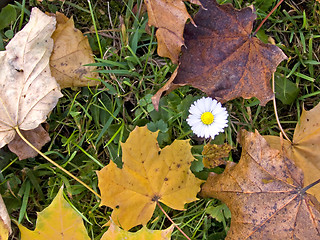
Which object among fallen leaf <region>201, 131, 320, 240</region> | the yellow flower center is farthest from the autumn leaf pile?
the yellow flower center

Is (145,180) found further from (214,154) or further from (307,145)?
(307,145)

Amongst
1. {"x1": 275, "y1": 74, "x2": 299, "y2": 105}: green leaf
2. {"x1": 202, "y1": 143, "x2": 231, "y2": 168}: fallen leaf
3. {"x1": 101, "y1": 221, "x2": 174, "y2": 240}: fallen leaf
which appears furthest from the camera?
{"x1": 275, "y1": 74, "x2": 299, "y2": 105}: green leaf

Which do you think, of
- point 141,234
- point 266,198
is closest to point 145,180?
point 141,234

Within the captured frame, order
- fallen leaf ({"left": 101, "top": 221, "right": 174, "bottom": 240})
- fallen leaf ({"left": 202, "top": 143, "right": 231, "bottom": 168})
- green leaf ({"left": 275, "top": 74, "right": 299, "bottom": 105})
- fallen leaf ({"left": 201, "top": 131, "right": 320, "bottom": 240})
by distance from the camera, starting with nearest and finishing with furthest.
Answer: fallen leaf ({"left": 101, "top": 221, "right": 174, "bottom": 240})
fallen leaf ({"left": 201, "top": 131, "right": 320, "bottom": 240})
fallen leaf ({"left": 202, "top": 143, "right": 231, "bottom": 168})
green leaf ({"left": 275, "top": 74, "right": 299, "bottom": 105})

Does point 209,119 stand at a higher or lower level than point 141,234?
higher

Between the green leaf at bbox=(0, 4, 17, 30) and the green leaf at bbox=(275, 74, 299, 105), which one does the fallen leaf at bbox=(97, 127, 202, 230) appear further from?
the green leaf at bbox=(0, 4, 17, 30)

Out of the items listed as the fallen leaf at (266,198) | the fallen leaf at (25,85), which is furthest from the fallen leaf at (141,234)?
the fallen leaf at (25,85)

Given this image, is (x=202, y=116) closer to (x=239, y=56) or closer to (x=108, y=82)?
(x=239, y=56)
